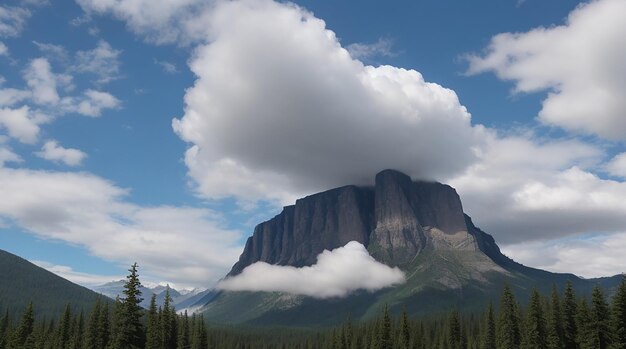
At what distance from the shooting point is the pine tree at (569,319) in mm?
114438

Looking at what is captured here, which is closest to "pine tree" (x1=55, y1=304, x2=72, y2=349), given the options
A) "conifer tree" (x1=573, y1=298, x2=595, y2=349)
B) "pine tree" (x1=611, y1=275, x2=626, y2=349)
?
"conifer tree" (x1=573, y1=298, x2=595, y2=349)

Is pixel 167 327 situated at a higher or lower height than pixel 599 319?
lower

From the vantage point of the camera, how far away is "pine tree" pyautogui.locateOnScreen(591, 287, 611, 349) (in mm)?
94750

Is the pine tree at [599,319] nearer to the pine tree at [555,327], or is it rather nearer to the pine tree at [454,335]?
the pine tree at [555,327]

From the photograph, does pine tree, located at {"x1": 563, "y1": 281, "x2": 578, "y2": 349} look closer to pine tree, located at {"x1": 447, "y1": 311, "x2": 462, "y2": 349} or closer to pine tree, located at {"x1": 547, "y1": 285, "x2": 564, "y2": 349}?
pine tree, located at {"x1": 547, "y1": 285, "x2": 564, "y2": 349}

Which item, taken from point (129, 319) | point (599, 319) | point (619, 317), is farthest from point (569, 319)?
point (129, 319)

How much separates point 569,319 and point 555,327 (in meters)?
4.52

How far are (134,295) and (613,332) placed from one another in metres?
82.9

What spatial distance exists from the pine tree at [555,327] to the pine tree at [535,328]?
1365mm

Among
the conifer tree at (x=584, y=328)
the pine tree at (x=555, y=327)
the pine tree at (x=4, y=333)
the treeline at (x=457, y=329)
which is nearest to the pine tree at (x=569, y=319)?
the treeline at (x=457, y=329)

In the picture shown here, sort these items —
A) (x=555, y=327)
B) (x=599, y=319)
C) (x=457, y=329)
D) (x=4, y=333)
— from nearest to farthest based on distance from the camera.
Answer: (x=599, y=319) → (x=555, y=327) → (x=4, y=333) → (x=457, y=329)

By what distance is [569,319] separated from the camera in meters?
115

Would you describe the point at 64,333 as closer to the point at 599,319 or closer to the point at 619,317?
the point at 599,319

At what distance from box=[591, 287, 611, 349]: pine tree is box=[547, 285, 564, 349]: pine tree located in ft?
39.4
